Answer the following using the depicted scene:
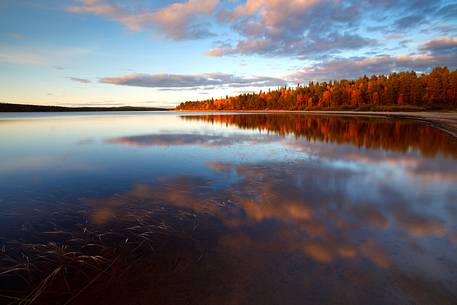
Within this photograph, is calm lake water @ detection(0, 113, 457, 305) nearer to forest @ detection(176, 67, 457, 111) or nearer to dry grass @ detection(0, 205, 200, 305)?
dry grass @ detection(0, 205, 200, 305)

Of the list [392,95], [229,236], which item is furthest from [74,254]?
[392,95]

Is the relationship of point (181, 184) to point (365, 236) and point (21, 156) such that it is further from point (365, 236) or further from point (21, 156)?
point (21, 156)

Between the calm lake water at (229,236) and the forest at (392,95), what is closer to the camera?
the calm lake water at (229,236)

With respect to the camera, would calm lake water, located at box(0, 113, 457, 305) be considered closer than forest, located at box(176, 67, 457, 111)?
Yes

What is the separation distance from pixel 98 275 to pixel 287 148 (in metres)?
16.6

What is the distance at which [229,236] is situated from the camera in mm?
6363

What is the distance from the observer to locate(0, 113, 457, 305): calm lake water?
14.7 ft

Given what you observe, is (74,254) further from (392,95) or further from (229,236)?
(392,95)

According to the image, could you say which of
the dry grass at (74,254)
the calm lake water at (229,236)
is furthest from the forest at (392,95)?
the dry grass at (74,254)

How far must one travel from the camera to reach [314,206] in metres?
8.34

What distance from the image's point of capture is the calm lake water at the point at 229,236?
4.49m

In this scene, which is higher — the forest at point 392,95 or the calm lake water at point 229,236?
the forest at point 392,95

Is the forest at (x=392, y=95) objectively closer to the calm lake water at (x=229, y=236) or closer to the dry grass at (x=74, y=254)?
the calm lake water at (x=229, y=236)

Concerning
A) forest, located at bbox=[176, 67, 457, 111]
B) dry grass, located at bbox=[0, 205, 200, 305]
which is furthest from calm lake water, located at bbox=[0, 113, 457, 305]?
forest, located at bbox=[176, 67, 457, 111]
